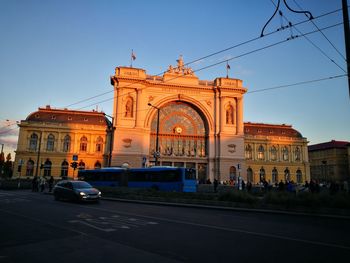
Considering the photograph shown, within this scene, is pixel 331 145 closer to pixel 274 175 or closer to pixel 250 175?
pixel 274 175

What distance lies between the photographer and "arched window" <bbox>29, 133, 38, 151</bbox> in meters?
60.7

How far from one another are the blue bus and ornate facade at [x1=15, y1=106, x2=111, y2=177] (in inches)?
933

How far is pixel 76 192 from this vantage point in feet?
61.0

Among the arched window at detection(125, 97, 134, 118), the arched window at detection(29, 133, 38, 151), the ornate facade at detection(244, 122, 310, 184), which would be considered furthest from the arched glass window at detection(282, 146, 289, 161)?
the arched window at detection(29, 133, 38, 151)

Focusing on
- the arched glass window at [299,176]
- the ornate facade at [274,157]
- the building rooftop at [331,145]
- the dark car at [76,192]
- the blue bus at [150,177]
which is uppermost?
the building rooftop at [331,145]

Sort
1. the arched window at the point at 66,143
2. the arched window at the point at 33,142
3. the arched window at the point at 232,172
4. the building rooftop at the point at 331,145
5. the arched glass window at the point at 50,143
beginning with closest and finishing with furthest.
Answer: the arched window at the point at 232,172, the arched window at the point at 33,142, the arched glass window at the point at 50,143, the arched window at the point at 66,143, the building rooftop at the point at 331,145

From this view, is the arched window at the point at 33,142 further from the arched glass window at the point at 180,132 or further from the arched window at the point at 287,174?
the arched window at the point at 287,174

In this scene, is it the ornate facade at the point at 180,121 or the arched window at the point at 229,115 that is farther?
the arched window at the point at 229,115

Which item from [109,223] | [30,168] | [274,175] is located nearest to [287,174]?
[274,175]

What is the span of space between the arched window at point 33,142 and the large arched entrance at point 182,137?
26.1m

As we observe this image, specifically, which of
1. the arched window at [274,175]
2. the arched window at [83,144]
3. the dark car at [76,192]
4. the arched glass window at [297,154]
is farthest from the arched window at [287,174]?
the dark car at [76,192]

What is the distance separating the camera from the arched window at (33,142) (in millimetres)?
60719

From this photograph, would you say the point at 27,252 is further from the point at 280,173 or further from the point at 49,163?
the point at 280,173

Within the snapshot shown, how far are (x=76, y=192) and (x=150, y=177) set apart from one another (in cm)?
1352
